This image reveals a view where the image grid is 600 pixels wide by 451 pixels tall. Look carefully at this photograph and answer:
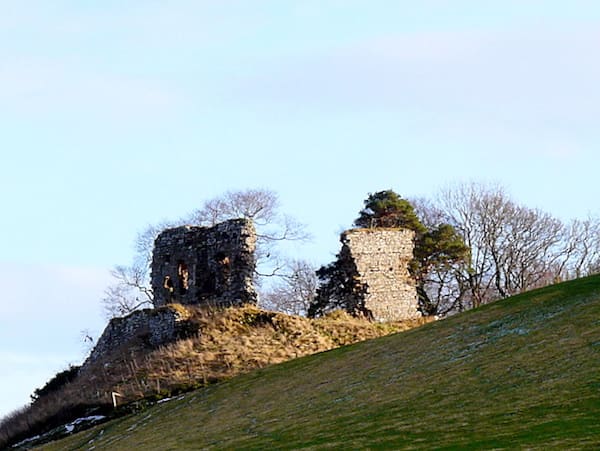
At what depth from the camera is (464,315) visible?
26.5m

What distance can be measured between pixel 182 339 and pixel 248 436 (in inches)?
598

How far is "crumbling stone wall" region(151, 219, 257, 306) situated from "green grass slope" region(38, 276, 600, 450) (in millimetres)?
8414

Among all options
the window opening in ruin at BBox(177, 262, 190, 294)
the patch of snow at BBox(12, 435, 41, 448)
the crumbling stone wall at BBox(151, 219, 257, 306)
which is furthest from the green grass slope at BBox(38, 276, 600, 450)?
the window opening in ruin at BBox(177, 262, 190, 294)

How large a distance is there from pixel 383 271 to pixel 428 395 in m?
20.4

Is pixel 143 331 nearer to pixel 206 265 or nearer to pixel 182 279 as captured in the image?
pixel 206 265

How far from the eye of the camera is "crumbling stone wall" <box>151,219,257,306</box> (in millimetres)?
37125

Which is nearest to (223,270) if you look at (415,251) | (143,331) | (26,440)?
(143,331)

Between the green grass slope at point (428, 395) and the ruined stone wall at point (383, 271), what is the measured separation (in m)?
9.32

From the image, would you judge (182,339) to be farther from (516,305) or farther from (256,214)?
(256,214)

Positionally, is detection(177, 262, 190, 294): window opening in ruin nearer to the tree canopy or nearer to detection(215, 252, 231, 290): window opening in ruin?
detection(215, 252, 231, 290): window opening in ruin

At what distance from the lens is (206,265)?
38.5 meters

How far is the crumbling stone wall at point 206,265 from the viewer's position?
37.1m

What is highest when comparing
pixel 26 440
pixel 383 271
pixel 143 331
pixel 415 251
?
pixel 415 251

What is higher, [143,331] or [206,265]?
[206,265]
